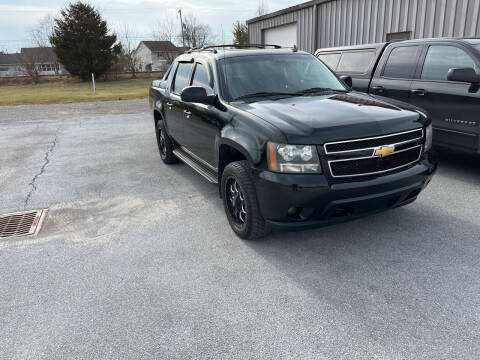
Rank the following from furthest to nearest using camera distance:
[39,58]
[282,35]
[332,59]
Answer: [39,58] < [282,35] < [332,59]

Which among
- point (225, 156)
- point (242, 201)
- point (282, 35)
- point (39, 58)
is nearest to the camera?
point (242, 201)

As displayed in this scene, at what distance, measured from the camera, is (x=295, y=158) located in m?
2.95

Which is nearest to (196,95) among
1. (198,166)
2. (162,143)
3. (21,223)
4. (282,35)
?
(198,166)

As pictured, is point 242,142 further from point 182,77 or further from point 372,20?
point 372,20

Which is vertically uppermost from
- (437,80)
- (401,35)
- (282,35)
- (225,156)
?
(282,35)

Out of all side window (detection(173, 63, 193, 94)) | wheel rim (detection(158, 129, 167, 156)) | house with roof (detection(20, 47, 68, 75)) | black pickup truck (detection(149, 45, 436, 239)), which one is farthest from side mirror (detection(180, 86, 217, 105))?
house with roof (detection(20, 47, 68, 75))

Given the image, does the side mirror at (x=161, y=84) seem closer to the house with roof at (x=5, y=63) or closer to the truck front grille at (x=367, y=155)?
the truck front grille at (x=367, y=155)

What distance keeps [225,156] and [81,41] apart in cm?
3511

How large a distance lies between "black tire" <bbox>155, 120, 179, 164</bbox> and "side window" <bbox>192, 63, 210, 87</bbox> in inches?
59.3

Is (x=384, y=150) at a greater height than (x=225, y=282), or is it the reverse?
(x=384, y=150)

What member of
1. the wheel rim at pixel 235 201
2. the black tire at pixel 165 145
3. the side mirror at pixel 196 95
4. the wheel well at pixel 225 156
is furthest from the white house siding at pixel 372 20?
the wheel rim at pixel 235 201

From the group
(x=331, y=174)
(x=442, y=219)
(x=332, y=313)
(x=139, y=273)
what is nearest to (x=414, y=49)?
(x=442, y=219)

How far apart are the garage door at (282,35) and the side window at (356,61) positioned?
32.7 ft

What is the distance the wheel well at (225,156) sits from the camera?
12.3 feet
